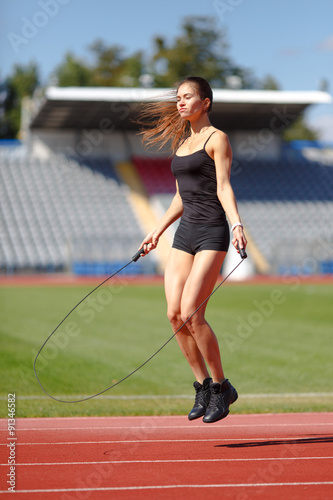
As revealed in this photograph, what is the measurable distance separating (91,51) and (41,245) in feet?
171

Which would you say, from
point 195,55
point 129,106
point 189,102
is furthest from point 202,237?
point 195,55

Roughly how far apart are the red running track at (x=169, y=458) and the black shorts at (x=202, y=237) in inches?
57.5

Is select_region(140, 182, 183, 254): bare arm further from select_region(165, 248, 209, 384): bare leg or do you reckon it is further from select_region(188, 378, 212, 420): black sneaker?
select_region(188, 378, 212, 420): black sneaker

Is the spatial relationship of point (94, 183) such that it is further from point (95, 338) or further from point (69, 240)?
point (95, 338)

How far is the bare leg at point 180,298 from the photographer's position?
5.82m

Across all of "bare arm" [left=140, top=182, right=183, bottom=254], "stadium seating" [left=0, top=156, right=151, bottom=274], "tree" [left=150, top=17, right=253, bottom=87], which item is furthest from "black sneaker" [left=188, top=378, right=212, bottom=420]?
"tree" [left=150, top=17, right=253, bottom=87]

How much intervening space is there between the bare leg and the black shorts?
8cm

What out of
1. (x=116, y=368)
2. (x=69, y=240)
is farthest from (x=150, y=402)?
(x=69, y=240)

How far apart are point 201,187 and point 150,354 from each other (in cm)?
695

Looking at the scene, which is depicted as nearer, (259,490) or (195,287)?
(259,490)

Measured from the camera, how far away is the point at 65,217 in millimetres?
38500

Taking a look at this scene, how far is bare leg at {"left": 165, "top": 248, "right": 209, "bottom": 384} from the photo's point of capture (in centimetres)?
582

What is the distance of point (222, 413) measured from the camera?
5.73 metres

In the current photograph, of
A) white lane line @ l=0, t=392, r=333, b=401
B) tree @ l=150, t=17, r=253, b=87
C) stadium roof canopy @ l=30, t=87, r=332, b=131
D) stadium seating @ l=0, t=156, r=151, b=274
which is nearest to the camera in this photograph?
white lane line @ l=0, t=392, r=333, b=401
